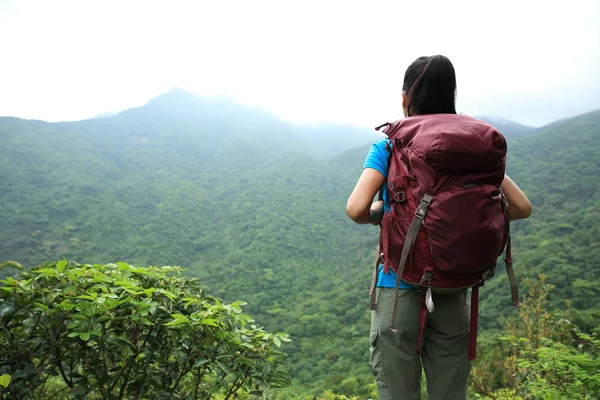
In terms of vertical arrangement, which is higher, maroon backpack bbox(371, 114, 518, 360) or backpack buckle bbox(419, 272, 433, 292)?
maroon backpack bbox(371, 114, 518, 360)

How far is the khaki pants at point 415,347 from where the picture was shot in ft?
3.14

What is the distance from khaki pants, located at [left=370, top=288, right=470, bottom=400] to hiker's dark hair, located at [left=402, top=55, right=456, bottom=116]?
575 millimetres

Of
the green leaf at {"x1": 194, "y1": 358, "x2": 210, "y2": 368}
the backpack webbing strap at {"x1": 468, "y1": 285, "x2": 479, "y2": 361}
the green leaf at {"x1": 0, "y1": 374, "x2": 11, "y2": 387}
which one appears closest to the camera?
the green leaf at {"x1": 0, "y1": 374, "x2": 11, "y2": 387}

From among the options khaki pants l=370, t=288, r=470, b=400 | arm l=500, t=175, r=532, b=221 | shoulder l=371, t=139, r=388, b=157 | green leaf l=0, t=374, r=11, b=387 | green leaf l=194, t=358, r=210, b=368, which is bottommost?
green leaf l=194, t=358, r=210, b=368

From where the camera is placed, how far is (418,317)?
0.96 meters

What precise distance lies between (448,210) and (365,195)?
0.78ft

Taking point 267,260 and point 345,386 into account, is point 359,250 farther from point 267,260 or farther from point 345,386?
point 345,386

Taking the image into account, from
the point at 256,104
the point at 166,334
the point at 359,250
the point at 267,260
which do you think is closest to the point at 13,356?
the point at 166,334

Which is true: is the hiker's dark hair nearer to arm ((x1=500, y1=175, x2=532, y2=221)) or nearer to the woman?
the woman

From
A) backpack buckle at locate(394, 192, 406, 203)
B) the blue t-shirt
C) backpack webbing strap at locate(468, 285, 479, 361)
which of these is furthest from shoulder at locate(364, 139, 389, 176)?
backpack webbing strap at locate(468, 285, 479, 361)

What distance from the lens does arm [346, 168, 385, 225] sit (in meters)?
1.00

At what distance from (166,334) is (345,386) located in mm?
8085

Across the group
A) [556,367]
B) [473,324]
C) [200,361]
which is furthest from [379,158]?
[556,367]

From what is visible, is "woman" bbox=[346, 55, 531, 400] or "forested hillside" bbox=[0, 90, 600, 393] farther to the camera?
"forested hillside" bbox=[0, 90, 600, 393]
